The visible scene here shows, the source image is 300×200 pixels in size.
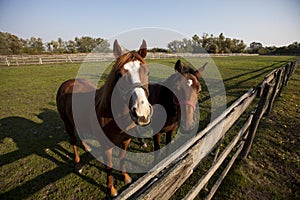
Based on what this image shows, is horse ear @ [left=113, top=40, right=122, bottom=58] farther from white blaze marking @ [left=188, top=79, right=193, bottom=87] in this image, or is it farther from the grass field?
the grass field

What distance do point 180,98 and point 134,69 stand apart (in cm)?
129

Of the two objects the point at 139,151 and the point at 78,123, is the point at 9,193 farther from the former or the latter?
the point at 139,151

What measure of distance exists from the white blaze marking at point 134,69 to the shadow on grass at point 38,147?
2.42 metres

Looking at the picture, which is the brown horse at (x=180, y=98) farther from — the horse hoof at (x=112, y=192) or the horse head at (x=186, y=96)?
the horse hoof at (x=112, y=192)

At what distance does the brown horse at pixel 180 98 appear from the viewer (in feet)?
9.14

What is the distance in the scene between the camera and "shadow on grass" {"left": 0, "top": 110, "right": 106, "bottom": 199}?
10.0ft

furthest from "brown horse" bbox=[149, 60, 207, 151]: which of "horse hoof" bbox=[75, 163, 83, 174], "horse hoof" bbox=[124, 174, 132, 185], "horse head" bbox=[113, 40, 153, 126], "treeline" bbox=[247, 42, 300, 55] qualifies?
"treeline" bbox=[247, 42, 300, 55]

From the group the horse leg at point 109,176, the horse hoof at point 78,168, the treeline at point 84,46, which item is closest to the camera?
the horse leg at point 109,176

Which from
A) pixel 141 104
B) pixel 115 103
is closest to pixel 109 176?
pixel 115 103

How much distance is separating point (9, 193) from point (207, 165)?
4.02m

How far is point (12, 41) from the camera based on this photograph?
47.2 m

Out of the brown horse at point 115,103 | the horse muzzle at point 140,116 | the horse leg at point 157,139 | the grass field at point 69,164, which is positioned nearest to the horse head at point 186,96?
the horse leg at point 157,139

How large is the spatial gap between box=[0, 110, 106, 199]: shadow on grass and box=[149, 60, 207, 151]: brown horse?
6.40ft

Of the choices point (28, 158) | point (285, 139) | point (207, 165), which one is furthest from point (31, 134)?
point (285, 139)
